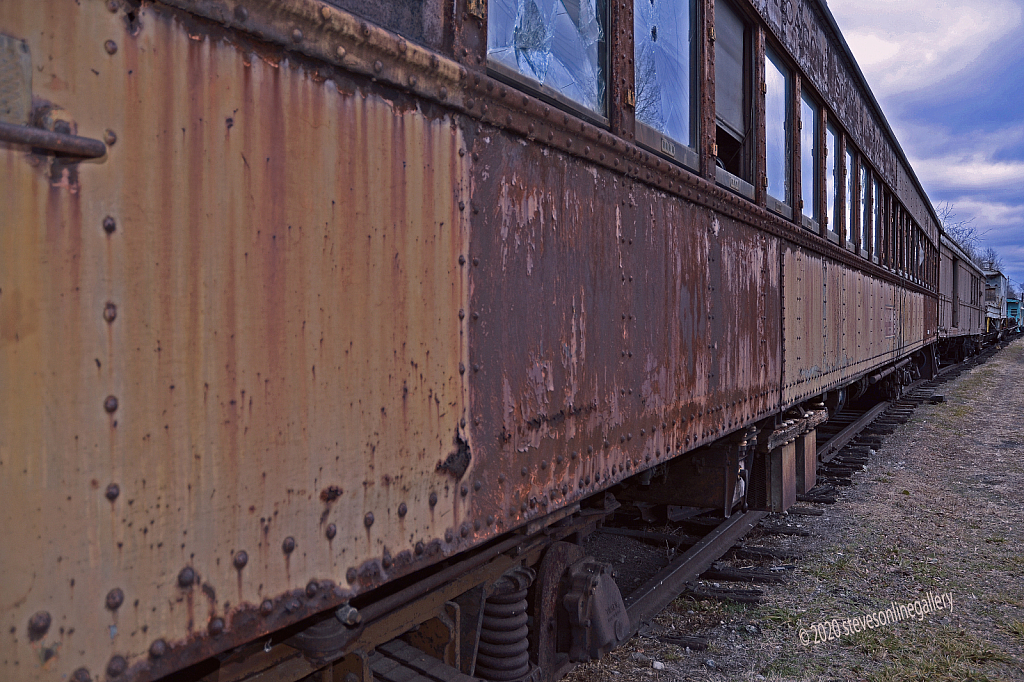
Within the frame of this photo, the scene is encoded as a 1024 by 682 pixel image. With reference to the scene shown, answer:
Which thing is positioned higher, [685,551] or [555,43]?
[555,43]

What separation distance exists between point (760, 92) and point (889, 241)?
23.2ft

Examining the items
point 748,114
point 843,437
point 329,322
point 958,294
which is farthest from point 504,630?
point 958,294

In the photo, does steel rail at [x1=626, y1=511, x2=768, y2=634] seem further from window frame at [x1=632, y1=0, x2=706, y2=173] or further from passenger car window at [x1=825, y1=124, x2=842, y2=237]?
passenger car window at [x1=825, y1=124, x2=842, y2=237]

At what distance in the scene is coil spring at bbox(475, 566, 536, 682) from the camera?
8.09 ft

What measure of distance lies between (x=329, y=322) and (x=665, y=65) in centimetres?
224

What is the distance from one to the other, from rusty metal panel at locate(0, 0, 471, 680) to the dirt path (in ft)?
7.29

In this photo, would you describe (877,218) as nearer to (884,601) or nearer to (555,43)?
(884,601)

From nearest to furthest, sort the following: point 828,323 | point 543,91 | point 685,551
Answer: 1. point 543,91
2. point 685,551
3. point 828,323

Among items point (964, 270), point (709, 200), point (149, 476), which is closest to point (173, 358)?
point (149, 476)

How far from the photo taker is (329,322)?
4.65 ft

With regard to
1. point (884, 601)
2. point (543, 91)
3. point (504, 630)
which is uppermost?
point (543, 91)

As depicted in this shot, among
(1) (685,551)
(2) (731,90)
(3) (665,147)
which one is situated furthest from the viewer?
(1) (685,551)

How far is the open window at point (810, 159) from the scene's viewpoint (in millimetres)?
5239

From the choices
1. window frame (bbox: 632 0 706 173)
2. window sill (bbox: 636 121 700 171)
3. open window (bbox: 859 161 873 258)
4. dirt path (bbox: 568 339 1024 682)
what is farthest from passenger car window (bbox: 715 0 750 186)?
open window (bbox: 859 161 873 258)
